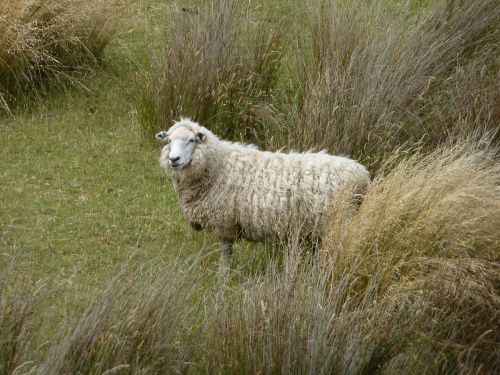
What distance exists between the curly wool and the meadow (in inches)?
8.7

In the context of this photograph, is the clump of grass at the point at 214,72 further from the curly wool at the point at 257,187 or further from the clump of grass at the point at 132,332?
the clump of grass at the point at 132,332

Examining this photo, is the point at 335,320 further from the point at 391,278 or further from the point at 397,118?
the point at 397,118

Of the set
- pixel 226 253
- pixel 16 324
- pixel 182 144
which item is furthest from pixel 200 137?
pixel 16 324

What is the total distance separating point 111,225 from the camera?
8.38 metres

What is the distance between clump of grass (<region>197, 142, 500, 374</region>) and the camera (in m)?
5.48

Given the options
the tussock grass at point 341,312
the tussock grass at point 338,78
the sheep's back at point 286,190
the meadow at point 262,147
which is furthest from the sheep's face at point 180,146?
the tussock grass at point 338,78

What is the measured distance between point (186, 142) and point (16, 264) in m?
2.33

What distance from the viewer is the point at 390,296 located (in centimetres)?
605

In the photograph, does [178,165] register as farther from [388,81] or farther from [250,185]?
[388,81]

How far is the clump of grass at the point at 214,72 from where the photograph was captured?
989 centimetres

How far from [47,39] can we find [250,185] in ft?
14.1

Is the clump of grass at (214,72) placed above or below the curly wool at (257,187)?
above

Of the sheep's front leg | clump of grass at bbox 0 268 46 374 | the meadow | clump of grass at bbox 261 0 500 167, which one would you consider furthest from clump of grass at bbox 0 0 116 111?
clump of grass at bbox 0 268 46 374

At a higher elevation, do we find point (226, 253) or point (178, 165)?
point (178, 165)
